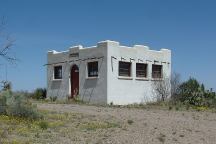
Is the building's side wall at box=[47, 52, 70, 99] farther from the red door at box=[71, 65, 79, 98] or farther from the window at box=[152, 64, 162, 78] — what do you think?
the window at box=[152, 64, 162, 78]

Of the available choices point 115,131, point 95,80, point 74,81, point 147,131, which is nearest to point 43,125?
point 115,131

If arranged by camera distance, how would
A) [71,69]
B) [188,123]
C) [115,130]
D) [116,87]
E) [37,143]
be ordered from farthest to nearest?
1. [71,69]
2. [116,87]
3. [188,123]
4. [115,130]
5. [37,143]

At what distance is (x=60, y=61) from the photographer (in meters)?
34.8

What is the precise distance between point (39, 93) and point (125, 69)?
28.1 ft

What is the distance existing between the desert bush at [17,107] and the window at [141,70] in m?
17.1

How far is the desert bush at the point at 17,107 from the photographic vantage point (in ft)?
52.3

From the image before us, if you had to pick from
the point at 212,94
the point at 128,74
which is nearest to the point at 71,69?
the point at 128,74

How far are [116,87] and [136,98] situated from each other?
2420 mm

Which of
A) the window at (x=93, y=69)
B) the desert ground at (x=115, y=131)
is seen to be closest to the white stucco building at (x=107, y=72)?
the window at (x=93, y=69)

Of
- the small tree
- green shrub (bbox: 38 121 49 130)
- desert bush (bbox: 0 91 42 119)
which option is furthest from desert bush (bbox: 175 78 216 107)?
green shrub (bbox: 38 121 49 130)

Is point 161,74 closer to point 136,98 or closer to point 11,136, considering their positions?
point 136,98

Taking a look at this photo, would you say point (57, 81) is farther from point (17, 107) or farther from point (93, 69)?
point (17, 107)

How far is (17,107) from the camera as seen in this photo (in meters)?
16.1

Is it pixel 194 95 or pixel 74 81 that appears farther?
pixel 74 81
